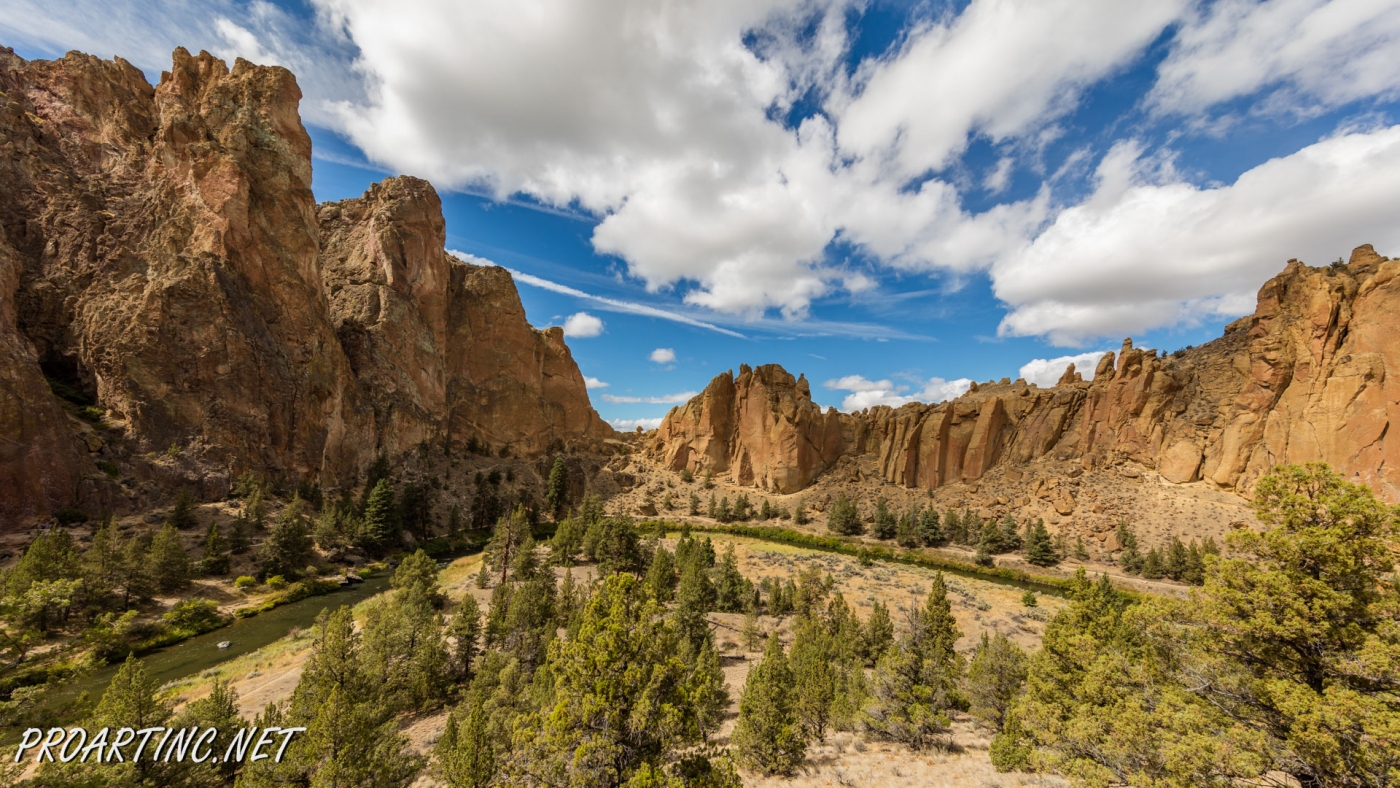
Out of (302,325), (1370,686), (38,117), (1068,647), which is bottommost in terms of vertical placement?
(1068,647)

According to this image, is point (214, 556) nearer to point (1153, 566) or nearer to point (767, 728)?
point (767, 728)

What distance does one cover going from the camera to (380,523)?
52.3 metres

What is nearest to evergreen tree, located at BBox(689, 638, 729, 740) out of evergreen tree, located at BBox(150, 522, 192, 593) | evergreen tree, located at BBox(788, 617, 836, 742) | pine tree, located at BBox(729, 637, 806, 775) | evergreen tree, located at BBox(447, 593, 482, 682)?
pine tree, located at BBox(729, 637, 806, 775)

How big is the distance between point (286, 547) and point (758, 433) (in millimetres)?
72011

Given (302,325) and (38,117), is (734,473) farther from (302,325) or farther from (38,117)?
(38,117)

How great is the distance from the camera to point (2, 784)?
299 inches

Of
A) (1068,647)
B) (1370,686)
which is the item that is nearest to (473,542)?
(1068,647)

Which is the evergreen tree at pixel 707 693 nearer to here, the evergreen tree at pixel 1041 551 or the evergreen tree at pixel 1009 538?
the evergreen tree at pixel 1041 551

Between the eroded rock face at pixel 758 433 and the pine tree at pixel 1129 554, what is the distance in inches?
1778

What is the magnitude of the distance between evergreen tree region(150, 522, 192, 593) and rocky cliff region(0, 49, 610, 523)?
1431cm

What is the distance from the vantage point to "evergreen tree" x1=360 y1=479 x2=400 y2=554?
168 ft

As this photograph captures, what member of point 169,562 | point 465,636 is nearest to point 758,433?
point 465,636

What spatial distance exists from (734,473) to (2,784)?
91368mm

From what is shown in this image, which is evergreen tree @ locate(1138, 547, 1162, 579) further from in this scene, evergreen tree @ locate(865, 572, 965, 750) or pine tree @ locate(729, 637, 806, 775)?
pine tree @ locate(729, 637, 806, 775)
